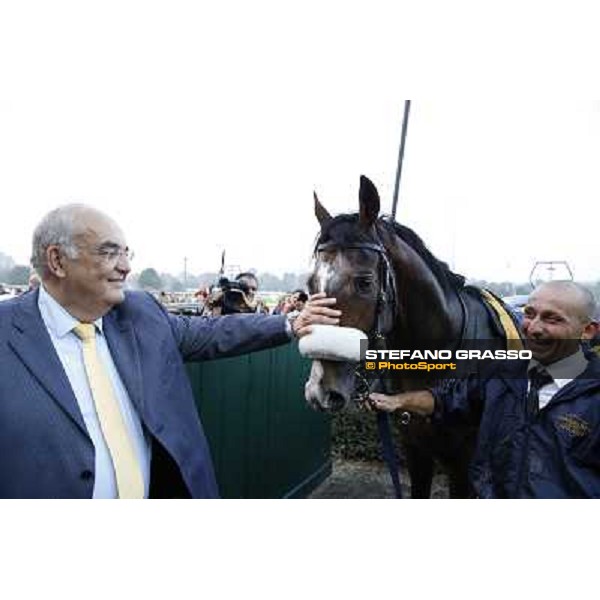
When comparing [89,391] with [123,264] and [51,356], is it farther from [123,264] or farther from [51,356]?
[123,264]

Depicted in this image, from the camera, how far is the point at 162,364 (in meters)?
1.26

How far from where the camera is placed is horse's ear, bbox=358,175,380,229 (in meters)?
1.51

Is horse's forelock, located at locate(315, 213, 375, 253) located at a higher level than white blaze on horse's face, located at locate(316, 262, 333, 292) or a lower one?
higher

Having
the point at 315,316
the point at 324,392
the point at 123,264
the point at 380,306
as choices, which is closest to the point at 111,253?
the point at 123,264

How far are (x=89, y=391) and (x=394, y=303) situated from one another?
87cm

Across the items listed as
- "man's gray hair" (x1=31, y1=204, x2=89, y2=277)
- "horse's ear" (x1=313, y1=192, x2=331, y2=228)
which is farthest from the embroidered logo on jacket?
"man's gray hair" (x1=31, y1=204, x2=89, y2=277)

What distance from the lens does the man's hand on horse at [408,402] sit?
1.40 metres

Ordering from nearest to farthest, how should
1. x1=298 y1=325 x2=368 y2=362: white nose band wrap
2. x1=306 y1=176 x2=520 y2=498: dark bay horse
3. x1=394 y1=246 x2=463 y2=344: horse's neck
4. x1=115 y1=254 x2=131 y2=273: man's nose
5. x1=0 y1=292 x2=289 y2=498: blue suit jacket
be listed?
x1=0 y1=292 x2=289 y2=498: blue suit jacket → x1=115 y1=254 x2=131 y2=273: man's nose → x1=298 y1=325 x2=368 y2=362: white nose band wrap → x1=306 y1=176 x2=520 y2=498: dark bay horse → x1=394 y1=246 x2=463 y2=344: horse's neck

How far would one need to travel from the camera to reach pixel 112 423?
1150mm

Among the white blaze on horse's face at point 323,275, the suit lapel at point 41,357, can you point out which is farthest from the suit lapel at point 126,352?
the white blaze on horse's face at point 323,275

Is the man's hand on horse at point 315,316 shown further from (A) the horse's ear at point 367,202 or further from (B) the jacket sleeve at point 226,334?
(A) the horse's ear at point 367,202

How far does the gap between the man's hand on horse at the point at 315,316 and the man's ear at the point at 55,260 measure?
537mm

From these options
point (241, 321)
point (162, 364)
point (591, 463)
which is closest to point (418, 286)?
point (241, 321)

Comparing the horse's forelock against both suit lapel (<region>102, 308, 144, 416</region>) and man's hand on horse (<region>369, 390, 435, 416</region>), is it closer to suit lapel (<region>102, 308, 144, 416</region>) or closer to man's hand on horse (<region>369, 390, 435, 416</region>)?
man's hand on horse (<region>369, 390, 435, 416</region>)
